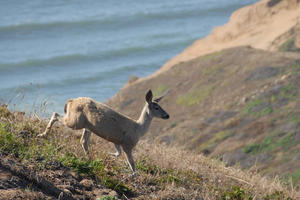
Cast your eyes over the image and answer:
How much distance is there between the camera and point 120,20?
189 ft

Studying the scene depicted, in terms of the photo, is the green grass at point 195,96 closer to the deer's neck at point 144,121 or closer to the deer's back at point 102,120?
the deer's neck at point 144,121

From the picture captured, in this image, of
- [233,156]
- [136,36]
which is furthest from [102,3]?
[233,156]

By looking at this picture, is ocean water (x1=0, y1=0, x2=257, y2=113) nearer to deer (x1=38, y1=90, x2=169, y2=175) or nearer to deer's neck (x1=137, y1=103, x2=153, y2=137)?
deer's neck (x1=137, y1=103, x2=153, y2=137)

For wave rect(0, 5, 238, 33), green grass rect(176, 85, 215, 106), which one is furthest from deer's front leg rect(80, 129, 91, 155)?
wave rect(0, 5, 238, 33)

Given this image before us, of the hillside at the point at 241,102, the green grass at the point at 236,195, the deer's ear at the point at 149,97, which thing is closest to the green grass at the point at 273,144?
the hillside at the point at 241,102

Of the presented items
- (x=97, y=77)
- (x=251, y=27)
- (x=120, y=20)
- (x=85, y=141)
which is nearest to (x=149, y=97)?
(x=85, y=141)

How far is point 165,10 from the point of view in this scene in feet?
204

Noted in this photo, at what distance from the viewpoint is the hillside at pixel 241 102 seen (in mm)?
20062

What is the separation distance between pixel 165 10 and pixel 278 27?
2828 centimetres

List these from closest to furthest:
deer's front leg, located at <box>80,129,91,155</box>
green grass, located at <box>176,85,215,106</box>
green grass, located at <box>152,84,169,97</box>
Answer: deer's front leg, located at <box>80,129,91,155</box>
green grass, located at <box>176,85,215,106</box>
green grass, located at <box>152,84,169,97</box>

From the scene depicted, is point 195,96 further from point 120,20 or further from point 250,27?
point 120,20

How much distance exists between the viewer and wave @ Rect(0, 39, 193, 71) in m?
42.8

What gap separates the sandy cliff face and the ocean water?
5.26 m

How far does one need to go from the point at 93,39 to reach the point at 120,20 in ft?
21.4
